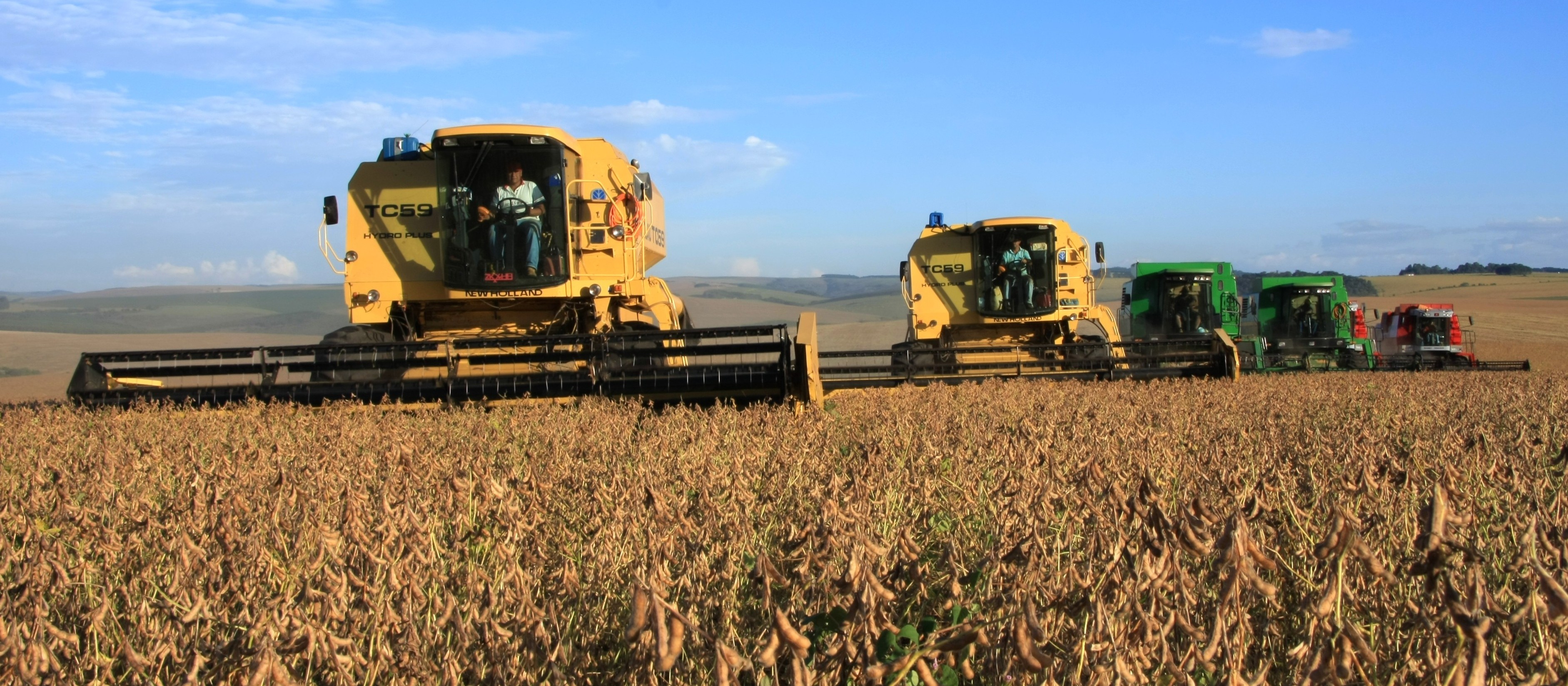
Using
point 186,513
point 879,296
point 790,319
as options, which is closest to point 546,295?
point 186,513

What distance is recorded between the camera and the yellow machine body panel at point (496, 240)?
844 centimetres

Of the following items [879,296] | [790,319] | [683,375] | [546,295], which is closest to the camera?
[683,375]

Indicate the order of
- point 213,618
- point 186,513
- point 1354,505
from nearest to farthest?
point 213,618 < point 1354,505 < point 186,513

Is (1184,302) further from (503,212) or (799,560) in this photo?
(799,560)

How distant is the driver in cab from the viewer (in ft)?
27.7

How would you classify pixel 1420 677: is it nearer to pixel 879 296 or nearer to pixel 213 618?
pixel 213 618

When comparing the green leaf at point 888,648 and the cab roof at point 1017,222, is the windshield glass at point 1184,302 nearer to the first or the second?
the cab roof at point 1017,222

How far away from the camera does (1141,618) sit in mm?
1680

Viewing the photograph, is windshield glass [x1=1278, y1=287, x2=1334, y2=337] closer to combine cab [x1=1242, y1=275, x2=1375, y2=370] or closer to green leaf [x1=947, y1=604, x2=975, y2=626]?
combine cab [x1=1242, y1=275, x2=1375, y2=370]

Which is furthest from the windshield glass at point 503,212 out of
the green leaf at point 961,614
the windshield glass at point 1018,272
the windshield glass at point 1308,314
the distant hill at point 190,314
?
the distant hill at point 190,314

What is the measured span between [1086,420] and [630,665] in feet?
13.5

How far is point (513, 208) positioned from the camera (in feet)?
A: 28.1

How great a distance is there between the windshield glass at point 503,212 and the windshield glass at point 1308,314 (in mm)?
17634

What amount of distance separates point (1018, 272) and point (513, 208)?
6772 millimetres
